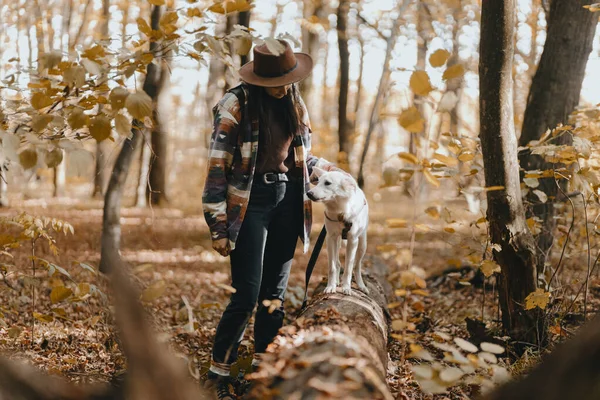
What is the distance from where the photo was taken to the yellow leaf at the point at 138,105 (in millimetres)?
2480

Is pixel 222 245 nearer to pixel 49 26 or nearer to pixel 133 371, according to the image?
pixel 133 371

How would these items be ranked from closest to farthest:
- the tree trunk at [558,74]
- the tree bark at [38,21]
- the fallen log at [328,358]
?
the fallen log at [328,358], the tree trunk at [558,74], the tree bark at [38,21]

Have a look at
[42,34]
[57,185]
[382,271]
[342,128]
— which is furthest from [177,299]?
[42,34]

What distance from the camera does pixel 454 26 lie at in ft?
54.0

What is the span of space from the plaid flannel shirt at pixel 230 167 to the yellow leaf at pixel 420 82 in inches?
56.2

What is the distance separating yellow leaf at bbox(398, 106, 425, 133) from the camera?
2.42m

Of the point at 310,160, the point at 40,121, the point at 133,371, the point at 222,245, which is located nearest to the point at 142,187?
the point at 310,160

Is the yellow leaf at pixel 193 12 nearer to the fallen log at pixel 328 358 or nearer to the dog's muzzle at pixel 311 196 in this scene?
the dog's muzzle at pixel 311 196

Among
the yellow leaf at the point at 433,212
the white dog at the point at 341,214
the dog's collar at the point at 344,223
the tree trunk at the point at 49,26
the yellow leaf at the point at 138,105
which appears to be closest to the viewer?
the yellow leaf at the point at 138,105

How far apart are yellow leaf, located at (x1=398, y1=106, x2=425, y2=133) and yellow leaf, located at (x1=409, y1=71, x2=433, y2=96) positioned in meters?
0.10

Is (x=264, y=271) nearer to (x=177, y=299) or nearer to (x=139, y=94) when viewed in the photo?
(x=139, y=94)

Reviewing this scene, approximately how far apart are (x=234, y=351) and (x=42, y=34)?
1807 cm

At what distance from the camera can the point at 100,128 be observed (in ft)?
8.65

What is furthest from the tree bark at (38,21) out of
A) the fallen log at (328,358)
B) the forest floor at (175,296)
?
the fallen log at (328,358)
